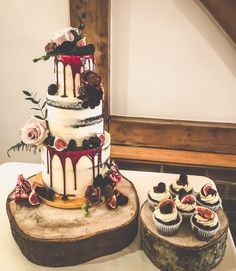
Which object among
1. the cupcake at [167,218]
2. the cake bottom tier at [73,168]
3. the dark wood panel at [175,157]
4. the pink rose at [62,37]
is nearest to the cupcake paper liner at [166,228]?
the cupcake at [167,218]

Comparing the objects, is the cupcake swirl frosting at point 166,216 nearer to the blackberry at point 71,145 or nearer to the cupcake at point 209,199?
the cupcake at point 209,199

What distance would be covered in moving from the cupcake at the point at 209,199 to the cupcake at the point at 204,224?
0.32 ft

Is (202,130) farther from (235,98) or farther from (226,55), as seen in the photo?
(226,55)

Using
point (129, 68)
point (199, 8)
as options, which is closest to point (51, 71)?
point (129, 68)

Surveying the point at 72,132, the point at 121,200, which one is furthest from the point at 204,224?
the point at 72,132

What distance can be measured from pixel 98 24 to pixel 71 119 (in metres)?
1.04

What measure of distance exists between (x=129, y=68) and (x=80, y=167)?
3.55 ft

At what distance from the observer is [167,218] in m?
1.35

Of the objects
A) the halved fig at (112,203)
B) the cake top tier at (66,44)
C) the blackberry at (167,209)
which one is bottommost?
the halved fig at (112,203)

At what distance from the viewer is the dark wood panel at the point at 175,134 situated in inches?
96.7

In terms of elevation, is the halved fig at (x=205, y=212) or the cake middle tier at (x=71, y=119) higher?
the cake middle tier at (x=71, y=119)

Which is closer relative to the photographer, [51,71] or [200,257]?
[200,257]

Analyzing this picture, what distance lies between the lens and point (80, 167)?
5.11ft

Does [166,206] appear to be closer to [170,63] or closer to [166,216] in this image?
[166,216]
